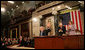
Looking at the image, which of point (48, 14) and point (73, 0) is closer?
point (73, 0)

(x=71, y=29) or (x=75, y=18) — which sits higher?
(x=75, y=18)

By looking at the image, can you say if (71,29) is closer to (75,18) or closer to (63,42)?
(63,42)

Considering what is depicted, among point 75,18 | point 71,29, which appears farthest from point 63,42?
point 75,18

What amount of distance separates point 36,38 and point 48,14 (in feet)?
15.5

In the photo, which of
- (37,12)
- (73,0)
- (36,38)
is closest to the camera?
(36,38)

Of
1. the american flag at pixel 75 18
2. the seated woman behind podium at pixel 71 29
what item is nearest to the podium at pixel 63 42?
the seated woman behind podium at pixel 71 29

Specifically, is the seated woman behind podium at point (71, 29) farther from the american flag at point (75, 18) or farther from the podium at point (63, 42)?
the american flag at point (75, 18)

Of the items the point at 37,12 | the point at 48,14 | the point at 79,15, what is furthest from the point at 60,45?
the point at 37,12

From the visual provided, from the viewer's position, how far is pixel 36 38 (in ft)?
17.5

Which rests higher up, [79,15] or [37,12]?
[37,12]

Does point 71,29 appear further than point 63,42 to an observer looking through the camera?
Yes

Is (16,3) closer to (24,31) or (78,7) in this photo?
(24,31)

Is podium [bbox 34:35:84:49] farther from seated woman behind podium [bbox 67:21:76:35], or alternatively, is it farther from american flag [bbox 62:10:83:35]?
american flag [bbox 62:10:83:35]

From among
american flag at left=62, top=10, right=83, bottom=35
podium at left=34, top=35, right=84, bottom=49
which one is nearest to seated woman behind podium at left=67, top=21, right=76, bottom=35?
podium at left=34, top=35, right=84, bottom=49
